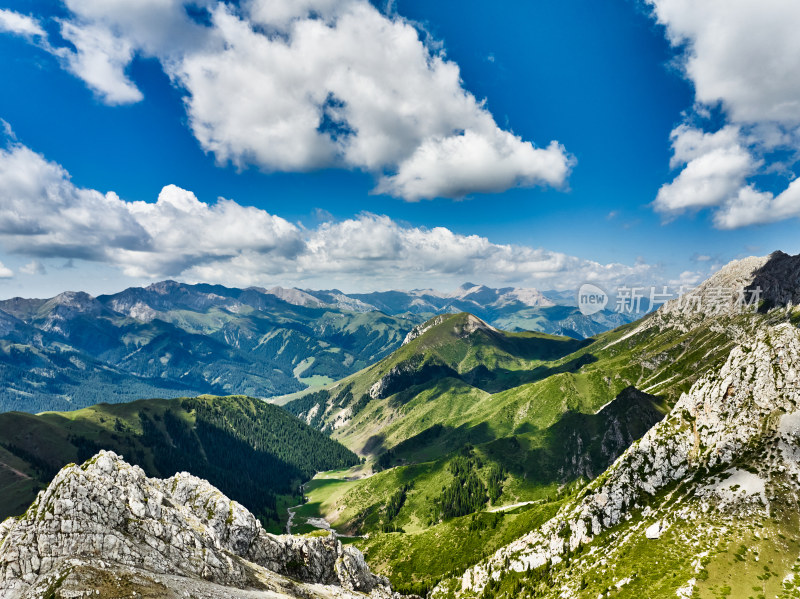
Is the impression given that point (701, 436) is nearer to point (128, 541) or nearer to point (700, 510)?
point (700, 510)

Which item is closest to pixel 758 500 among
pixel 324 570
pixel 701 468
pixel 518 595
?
pixel 701 468

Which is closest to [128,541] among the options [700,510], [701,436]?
[700,510]

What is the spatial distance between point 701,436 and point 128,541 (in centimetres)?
11672

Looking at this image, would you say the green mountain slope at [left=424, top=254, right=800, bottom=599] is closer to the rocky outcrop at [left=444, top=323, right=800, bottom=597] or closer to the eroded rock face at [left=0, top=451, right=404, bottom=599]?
the rocky outcrop at [left=444, top=323, right=800, bottom=597]

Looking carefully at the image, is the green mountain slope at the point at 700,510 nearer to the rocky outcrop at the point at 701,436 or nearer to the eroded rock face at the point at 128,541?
the rocky outcrop at the point at 701,436

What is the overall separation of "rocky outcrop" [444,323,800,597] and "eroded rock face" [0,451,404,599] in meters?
56.7

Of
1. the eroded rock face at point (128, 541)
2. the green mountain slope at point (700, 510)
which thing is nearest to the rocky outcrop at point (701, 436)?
the green mountain slope at point (700, 510)

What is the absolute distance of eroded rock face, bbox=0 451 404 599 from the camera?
46.9 meters

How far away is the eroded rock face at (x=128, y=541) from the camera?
46.9 metres

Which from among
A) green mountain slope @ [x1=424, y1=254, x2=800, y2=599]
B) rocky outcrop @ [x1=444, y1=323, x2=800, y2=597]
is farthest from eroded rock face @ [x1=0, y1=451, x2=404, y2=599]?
rocky outcrop @ [x1=444, y1=323, x2=800, y2=597]

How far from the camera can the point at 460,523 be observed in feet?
540

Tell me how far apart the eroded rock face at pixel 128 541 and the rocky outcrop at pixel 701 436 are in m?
56.7

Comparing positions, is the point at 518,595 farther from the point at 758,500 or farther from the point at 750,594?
the point at 758,500

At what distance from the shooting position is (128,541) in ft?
180
